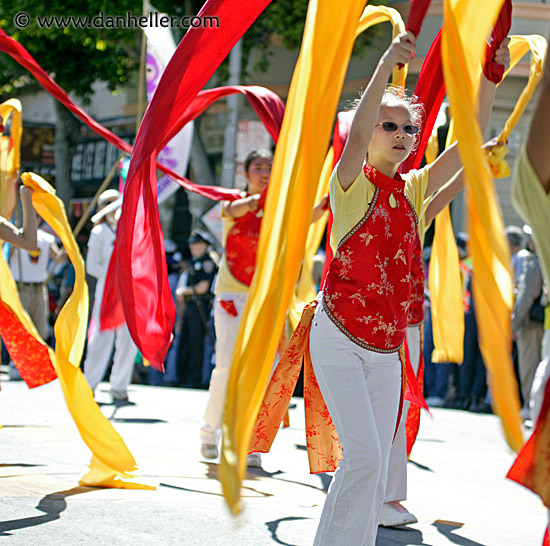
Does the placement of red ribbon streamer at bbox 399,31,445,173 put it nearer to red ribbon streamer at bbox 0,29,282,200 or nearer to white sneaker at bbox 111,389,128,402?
red ribbon streamer at bbox 0,29,282,200

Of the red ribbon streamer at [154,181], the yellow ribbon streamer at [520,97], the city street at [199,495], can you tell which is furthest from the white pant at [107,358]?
the yellow ribbon streamer at [520,97]

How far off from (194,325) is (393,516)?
26.0ft

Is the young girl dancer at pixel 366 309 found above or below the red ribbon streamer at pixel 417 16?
below

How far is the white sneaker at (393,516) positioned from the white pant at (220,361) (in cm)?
191

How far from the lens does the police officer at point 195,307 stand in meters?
12.5

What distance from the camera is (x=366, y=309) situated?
144 inches

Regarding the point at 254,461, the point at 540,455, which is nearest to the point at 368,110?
the point at 540,455

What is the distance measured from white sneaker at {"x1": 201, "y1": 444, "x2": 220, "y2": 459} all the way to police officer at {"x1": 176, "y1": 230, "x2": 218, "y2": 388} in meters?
5.87

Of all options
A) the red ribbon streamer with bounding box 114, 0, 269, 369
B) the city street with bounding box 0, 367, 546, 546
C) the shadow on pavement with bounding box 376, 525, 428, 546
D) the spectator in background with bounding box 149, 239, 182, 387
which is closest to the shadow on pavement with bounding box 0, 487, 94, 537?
the city street with bounding box 0, 367, 546, 546

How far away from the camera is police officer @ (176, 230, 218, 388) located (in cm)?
1255

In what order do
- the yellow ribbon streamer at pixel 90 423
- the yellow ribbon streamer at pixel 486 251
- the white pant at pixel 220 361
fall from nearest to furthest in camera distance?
the yellow ribbon streamer at pixel 486 251 → the yellow ribbon streamer at pixel 90 423 → the white pant at pixel 220 361

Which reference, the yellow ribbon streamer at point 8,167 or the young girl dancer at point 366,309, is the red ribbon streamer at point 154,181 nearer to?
the young girl dancer at point 366,309

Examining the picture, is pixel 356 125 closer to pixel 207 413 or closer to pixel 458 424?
pixel 207 413

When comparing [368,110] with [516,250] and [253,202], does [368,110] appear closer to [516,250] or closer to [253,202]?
[253,202]
